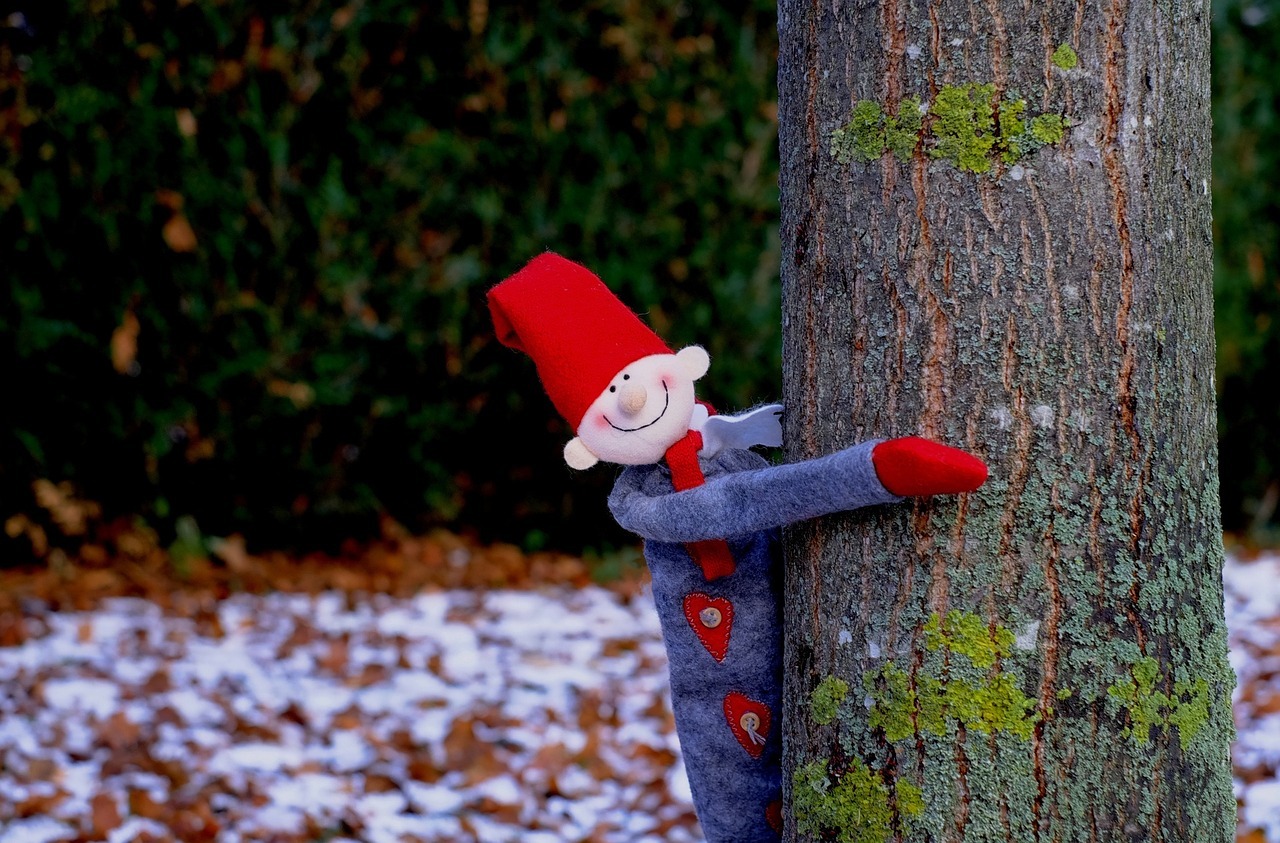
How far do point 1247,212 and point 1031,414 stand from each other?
192 inches

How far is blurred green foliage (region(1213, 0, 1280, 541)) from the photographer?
5438mm

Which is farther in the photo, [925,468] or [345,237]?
[345,237]

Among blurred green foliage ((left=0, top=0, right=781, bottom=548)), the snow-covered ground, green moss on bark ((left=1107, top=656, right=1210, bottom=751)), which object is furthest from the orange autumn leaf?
green moss on bark ((left=1107, top=656, right=1210, bottom=751))

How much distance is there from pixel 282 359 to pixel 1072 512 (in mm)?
3715

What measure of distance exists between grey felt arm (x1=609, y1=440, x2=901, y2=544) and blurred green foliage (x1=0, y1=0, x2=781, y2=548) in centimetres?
324

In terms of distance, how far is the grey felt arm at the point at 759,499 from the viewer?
4.46ft

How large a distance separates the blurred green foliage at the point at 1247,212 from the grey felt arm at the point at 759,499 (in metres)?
4.83

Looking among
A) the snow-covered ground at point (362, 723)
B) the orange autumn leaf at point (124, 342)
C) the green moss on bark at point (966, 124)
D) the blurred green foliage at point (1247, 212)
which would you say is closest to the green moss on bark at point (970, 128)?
the green moss on bark at point (966, 124)

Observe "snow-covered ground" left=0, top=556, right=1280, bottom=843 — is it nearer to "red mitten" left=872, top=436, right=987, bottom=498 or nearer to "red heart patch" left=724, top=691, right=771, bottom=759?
"red heart patch" left=724, top=691, right=771, bottom=759

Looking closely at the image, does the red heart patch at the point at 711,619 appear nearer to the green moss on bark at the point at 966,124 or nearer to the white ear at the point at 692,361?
the white ear at the point at 692,361

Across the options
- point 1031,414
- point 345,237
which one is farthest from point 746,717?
point 345,237

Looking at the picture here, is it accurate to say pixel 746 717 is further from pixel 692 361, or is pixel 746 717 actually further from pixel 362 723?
pixel 362 723

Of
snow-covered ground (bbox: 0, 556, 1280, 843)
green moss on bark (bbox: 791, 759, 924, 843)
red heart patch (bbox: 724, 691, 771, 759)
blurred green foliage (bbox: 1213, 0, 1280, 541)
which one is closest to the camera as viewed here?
green moss on bark (bbox: 791, 759, 924, 843)

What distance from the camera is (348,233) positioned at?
452 centimetres
